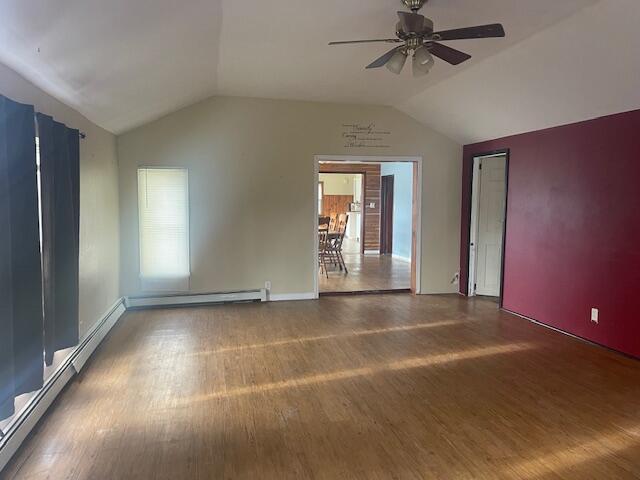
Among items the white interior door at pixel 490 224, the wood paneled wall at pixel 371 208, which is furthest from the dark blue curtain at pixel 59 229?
the wood paneled wall at pixel 371 208

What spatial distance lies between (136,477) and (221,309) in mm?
3334

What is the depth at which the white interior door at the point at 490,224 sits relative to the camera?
20.3 ft

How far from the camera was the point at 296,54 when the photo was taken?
12.7 ft

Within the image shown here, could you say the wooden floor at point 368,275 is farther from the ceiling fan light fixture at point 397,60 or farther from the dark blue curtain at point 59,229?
the ceiling fan light fixture at point 397,60

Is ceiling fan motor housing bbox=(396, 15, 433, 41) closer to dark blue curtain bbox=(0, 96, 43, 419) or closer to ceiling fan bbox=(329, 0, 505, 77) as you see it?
ceiling fan bbox=(329, 0, 505, 77)

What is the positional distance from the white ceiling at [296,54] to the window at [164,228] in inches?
30.8

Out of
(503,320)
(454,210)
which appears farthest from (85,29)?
(454,210)

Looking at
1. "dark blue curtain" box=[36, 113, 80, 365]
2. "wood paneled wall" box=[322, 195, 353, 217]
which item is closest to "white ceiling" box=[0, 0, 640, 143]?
"dark blue curtain" box=[36, 113, 80, 365]

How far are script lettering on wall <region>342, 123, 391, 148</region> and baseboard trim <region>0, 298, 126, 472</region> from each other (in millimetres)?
3665

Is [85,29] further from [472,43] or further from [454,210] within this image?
[454,210]

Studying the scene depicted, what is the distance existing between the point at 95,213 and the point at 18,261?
202cm

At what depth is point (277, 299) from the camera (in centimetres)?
598

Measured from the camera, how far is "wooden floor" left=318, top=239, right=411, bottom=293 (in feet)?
22.5

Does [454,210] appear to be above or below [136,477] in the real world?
above
